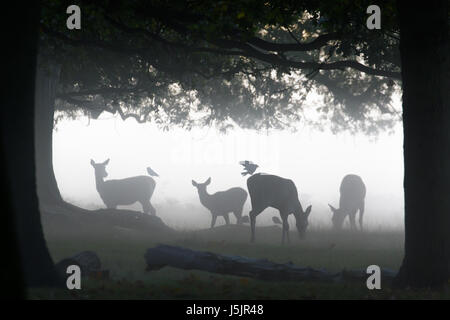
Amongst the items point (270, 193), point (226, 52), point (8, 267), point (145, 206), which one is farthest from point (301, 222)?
point (8, 267)

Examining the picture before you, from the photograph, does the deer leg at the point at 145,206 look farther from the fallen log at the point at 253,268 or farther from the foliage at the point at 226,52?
the fallen log at the point at 253,268

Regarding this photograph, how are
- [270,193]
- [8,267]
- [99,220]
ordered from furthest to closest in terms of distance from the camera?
[99,220] → [270,193] → [8,267]

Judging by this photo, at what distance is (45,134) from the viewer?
84.4 ft

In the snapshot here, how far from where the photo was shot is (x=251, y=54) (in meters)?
18.8

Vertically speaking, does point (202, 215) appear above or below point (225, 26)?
Answer: below

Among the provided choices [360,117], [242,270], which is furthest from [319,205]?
[242,270]

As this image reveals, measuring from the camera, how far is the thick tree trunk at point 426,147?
11.1 m

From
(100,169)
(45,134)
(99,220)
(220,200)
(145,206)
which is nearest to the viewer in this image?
(99,220)

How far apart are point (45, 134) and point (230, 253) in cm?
1178

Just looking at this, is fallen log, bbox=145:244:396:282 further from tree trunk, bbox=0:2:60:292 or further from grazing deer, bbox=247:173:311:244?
grazing deer, bbox=247:173:311:244

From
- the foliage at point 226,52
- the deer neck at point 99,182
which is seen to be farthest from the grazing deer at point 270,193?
the deer neck at point 99,182

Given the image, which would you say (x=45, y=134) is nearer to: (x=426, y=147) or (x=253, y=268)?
(x=253, y=268)
